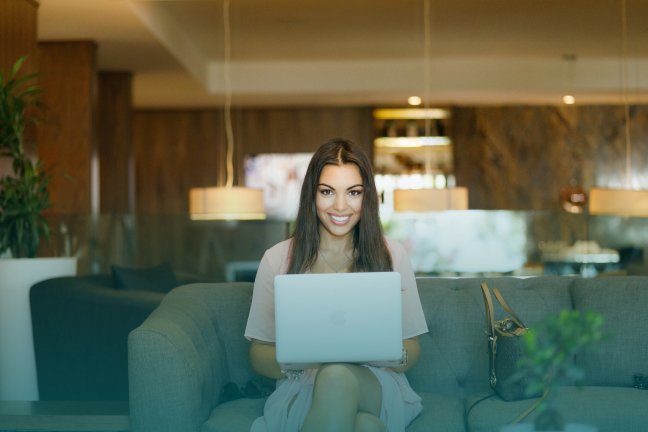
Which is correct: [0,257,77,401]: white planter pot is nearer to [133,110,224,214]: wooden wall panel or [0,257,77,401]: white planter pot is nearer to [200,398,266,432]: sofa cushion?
[200,398,266,432]: sofa cushion

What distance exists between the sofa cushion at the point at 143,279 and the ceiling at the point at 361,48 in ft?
6.25

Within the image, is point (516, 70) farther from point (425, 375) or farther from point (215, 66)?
point (425, 375)

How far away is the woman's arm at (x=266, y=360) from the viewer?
108 inches

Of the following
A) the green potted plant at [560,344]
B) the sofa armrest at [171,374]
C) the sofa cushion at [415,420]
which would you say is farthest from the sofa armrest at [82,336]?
the green potted plant at [560,344]

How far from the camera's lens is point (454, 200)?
647 cm

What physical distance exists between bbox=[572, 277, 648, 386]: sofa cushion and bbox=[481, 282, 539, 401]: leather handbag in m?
0.42

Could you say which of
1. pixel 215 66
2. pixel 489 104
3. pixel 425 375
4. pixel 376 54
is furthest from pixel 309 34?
pixel 425 375

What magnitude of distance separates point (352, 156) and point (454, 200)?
372cm

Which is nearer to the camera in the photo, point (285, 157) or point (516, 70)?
point (516, 70)

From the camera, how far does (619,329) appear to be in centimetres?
335

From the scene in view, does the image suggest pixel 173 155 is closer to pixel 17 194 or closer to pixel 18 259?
pixel 17 194

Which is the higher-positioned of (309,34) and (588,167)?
(309,34)

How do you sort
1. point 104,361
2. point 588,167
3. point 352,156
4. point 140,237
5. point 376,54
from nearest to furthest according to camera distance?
point 352,156 < point 104,361 < point 140,237 < point 376,54 < point 588,167

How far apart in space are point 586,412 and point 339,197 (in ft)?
3.33
